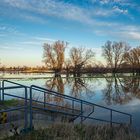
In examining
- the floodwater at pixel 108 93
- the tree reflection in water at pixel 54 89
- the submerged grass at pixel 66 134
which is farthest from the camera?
the tree reflection in water at pixel 54 89

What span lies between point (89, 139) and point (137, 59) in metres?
93.5

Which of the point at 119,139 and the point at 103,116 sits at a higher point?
the point at 119,139

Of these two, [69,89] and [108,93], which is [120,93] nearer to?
[108,93]

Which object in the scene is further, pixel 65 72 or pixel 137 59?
pixel 137 59

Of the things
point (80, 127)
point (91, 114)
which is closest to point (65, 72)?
point (91, 114)

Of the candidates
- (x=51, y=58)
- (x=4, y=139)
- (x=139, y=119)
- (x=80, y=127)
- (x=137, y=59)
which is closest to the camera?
(x=4, y=139)

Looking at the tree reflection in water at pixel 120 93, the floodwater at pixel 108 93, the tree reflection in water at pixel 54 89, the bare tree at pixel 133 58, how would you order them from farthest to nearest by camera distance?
the bare tree at pixel 133 58 < the tree reflection in water at pixel 120 93 < the tree reflection in water at pixel 54 89 < the floodwater at pixel 108 93

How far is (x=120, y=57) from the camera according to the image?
319 feet

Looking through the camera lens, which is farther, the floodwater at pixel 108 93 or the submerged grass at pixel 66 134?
the floodwater at pixel 108 93

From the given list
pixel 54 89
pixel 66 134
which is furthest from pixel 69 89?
pixel 66 134

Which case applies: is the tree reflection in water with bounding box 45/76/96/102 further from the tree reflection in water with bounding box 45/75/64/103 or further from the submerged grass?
the submerged grass

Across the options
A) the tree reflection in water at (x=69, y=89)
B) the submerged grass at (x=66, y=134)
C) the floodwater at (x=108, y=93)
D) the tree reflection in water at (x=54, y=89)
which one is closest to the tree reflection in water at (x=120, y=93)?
the floodwater at (x=108, y=93)

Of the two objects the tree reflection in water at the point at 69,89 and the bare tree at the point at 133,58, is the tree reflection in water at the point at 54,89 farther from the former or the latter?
the bare tree at the point at 133,58

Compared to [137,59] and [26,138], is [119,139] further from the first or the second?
[137,59]
